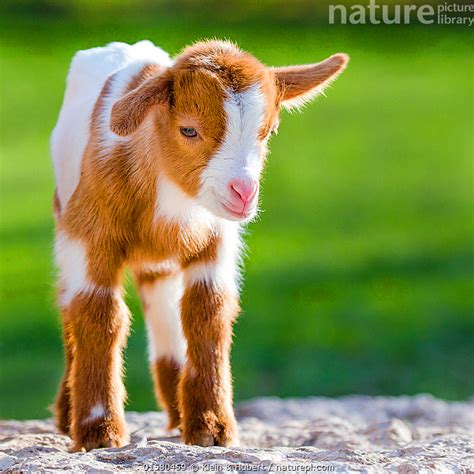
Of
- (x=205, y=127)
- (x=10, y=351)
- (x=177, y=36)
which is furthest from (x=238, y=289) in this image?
(x=177, y=36)

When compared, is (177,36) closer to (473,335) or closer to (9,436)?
(473,335)

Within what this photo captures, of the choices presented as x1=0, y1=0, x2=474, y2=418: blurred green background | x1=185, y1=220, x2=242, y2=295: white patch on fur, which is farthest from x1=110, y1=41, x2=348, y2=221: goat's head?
x1=0, y1=0, x2=474, y2=418: blurred green background

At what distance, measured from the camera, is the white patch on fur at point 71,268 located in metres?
5.57

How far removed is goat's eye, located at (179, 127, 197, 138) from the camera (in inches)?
205

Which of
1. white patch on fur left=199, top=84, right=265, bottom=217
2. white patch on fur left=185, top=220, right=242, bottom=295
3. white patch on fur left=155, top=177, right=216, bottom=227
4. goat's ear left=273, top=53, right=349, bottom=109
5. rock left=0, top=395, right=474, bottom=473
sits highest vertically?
goat's ear left=273, top=53, right=349, bottom=109

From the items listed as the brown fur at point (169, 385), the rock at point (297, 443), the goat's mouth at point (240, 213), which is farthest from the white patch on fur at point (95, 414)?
the goat's mouth at point (240, 213)

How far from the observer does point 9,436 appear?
20.6 feet

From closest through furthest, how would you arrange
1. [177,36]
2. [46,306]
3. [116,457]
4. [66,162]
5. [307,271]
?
[116,457] < [66,162] < [46,306] < [307,271] < [177,36]

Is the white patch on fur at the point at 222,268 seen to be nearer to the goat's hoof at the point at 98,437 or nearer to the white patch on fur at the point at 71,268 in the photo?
the white patch on fur at the point at 71,268

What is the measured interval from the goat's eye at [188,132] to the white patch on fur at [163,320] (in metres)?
1.21

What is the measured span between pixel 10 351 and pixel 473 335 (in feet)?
14.4

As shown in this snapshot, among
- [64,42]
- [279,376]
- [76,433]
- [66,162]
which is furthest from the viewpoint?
[64,42]

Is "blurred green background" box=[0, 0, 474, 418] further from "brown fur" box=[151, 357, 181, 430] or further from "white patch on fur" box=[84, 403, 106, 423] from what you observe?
"white patch on fur" box=[84, 403, 106, 423]

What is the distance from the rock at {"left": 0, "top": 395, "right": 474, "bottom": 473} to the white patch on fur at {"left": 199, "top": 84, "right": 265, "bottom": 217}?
110cm
